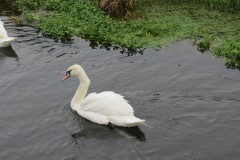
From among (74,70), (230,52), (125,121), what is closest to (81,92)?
(74,70)

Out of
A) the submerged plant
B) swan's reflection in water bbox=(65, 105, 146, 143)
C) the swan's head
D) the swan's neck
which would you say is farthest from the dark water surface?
the submerged plant

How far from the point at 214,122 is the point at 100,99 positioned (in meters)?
3.07

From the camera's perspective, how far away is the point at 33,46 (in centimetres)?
1786

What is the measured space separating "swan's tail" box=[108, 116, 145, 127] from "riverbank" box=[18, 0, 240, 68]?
18.0ft

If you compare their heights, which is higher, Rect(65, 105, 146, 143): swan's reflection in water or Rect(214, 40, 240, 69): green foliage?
Rect(214, 40, 240, 69): green foliage

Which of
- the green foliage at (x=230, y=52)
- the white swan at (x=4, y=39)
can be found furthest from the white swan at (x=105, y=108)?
the white swan at (x=4, y=39)

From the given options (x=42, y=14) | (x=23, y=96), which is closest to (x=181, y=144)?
(x=23, y=96)

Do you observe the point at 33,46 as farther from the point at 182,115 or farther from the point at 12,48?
the point at 182,115

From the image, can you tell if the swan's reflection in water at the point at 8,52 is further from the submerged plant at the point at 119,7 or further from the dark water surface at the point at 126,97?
the submerged plant at the point at 119,7

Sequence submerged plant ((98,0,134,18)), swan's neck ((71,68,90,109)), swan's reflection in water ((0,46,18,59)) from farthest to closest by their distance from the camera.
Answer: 1. submerged plant ((98,0,134,18))
2. swan's reflection in water ((0,46,18,59))
3. swan's neck ((71,68,90,109))

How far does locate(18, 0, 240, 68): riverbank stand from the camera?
1758 cm

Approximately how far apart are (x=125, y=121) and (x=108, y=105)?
31.1 inches

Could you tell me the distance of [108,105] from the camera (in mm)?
12414

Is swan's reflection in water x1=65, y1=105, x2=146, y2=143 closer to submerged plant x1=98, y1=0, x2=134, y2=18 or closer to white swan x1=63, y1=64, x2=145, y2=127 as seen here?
white swan x1=63, y1=64, x2=145, y2=127
